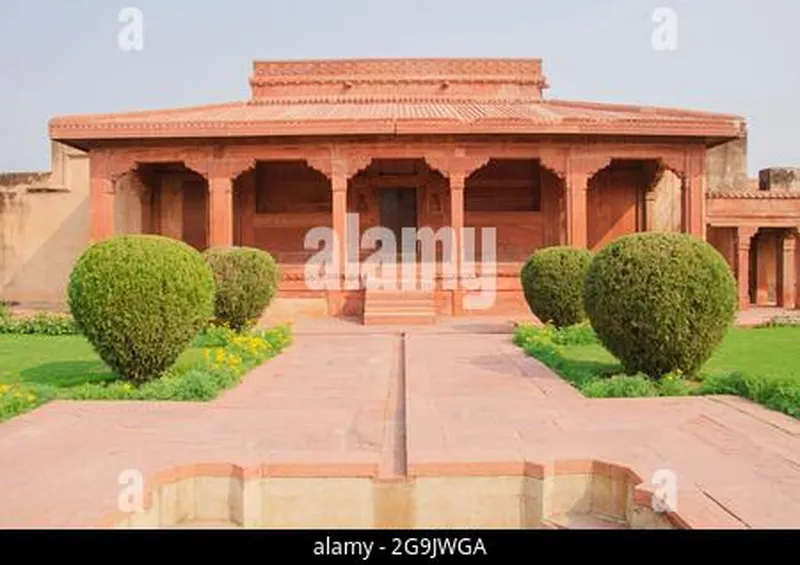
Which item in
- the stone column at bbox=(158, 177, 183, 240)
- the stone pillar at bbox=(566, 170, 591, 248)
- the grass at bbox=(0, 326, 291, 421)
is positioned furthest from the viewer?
the stone column at bbox=(158, 177, 183, 240)

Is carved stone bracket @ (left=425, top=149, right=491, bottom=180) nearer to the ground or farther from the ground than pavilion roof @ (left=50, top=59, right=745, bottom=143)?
nearer to the ground

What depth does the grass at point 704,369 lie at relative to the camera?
234 inches

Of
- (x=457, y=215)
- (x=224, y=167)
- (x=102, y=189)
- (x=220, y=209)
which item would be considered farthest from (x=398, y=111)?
(x=102, y=189)

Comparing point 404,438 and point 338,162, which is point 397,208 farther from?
point 404,438

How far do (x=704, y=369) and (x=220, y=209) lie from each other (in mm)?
11199

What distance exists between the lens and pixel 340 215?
15.1 metres

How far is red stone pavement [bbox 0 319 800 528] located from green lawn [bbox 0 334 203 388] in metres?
1.41

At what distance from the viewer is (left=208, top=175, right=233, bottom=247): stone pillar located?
15.5 metres

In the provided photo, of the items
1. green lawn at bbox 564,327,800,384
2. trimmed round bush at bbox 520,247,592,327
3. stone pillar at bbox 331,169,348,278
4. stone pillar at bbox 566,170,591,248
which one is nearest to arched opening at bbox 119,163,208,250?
stone pillar at bbox 331,169,348,278

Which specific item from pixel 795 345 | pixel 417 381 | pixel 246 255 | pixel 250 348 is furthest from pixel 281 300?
pixel 795 345

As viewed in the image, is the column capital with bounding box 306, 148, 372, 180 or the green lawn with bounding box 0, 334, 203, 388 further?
the column capital with bounding box 306, 148, 372, 180

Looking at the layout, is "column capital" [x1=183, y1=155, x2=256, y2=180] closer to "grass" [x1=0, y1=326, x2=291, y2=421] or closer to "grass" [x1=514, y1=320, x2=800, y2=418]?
"grass" [x1=0, y1=326, x2=291, y2=421]
